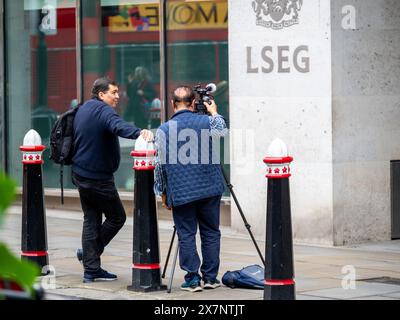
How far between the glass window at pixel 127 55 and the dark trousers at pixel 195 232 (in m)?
5.65

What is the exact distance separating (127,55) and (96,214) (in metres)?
5.60

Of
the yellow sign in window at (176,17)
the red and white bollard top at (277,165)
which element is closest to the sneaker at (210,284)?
the red and white bollard top at (277,165)

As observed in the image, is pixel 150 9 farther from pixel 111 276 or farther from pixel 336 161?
pixel 111 276

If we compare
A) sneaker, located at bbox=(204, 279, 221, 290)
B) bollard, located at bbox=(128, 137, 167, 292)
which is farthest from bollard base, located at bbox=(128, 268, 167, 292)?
sneaker, located at bbox=(204, 279, 221, 290)

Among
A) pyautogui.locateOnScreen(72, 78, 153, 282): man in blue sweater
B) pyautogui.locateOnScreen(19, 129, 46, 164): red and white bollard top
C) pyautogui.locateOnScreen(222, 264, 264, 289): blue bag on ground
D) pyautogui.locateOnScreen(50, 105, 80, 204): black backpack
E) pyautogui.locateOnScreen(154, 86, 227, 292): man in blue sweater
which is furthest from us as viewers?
pyautogui.locateOnScreen(19, 129, 46, 164): red and white bollard top

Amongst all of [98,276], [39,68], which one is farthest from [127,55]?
[98,276]

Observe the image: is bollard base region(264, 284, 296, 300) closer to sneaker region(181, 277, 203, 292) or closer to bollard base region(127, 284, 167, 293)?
sneaker region(181, 277, 203, 292)

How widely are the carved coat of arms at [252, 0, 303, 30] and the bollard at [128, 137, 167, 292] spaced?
3729 mm

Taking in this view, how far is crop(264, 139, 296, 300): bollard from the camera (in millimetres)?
6539

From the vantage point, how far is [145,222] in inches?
297

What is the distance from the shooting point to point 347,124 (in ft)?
34.6

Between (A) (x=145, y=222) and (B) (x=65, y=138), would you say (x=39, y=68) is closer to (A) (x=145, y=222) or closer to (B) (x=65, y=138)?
(B) (x=65, y=138)

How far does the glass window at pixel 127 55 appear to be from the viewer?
13133 millimetres
